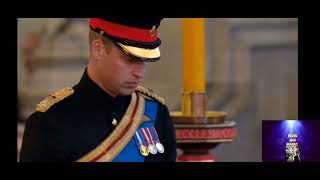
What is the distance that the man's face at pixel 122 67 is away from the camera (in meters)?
1.22

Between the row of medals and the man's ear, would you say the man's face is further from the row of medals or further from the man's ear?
the row of medals

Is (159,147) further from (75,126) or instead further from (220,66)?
(220,66)

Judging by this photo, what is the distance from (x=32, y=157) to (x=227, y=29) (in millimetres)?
1001

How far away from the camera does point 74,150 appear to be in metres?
1.25

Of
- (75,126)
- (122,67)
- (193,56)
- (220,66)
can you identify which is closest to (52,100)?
(75,126)

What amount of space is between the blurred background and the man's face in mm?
610

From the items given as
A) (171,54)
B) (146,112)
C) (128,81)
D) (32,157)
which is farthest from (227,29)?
(32,157)

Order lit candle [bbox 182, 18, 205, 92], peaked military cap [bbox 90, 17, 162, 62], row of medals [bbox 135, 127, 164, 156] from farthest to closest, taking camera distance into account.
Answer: lit candle [bbox 182, 18, 205, 92] < row of medals [bbox 135, 127, 164, 156] < peaked military cap [bbox 90, 17, 162, 62]

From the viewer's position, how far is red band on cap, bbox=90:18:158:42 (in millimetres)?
1235

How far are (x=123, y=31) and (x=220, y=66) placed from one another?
2.64 ft

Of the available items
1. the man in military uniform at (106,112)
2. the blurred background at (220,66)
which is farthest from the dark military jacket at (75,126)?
the blurred background at (220,66)

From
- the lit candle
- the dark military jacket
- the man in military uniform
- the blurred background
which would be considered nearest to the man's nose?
the man in military uniform

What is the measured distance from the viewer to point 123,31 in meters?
1.24

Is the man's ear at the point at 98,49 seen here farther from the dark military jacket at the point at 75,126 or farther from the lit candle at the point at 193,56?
the lit candle at the point at 193,56
